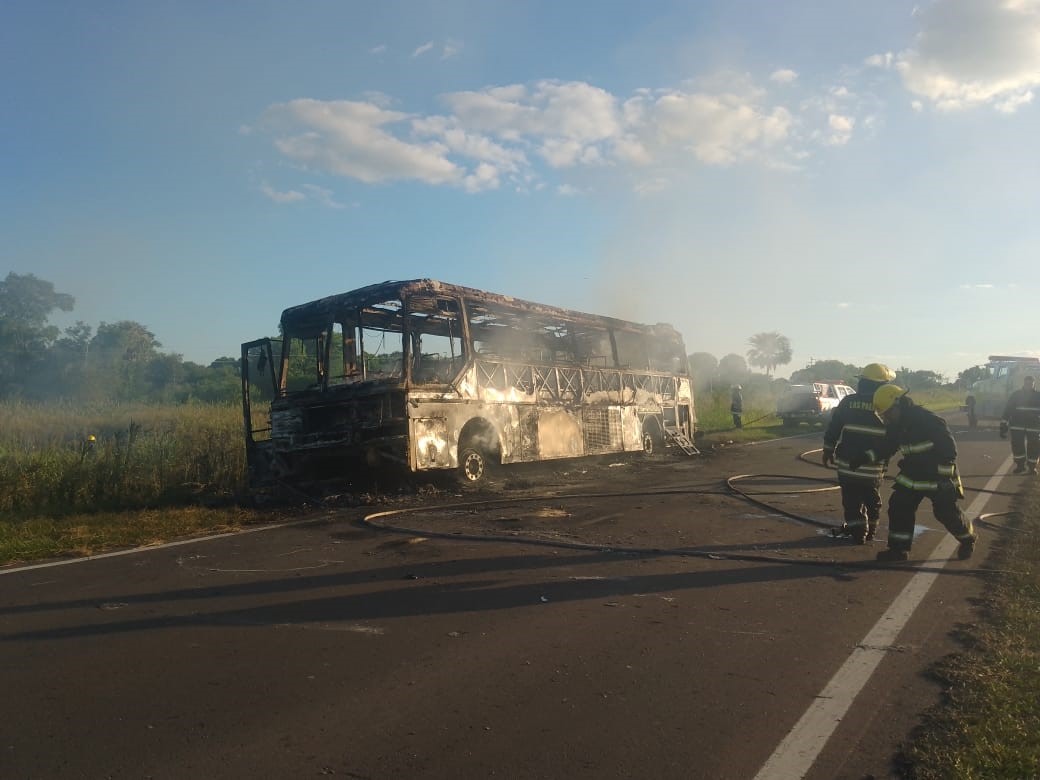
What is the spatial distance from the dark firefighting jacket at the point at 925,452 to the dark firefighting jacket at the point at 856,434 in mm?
478

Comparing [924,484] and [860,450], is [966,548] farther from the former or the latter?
[860,450]

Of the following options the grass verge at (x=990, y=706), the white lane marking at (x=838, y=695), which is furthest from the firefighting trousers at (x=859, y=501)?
the grass verge at (x=990, y=706)

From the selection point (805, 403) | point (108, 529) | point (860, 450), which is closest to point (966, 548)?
point (860, 450)

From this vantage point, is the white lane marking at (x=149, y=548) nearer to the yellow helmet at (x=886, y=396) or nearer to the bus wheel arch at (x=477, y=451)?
the bus wheel arch at (x=477, y=451)

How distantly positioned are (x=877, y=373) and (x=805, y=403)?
24723 millimetres

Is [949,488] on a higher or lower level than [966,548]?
higher

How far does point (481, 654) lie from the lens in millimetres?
4613

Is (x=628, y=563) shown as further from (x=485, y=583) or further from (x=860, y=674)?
(x=860, y=674)

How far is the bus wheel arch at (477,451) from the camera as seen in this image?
12.8m

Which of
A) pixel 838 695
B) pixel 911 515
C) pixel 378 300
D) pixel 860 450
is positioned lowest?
pixel 838 695

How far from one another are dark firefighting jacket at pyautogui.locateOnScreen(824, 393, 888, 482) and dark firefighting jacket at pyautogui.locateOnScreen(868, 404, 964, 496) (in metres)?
0.48

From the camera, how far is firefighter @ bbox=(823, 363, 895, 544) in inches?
310

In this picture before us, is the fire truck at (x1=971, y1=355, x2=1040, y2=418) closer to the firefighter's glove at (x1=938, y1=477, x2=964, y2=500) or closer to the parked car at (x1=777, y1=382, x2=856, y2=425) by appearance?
the parked car at (x1=777, y1=382, x2=856, y2=425)

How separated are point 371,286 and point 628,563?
22.0 feet
